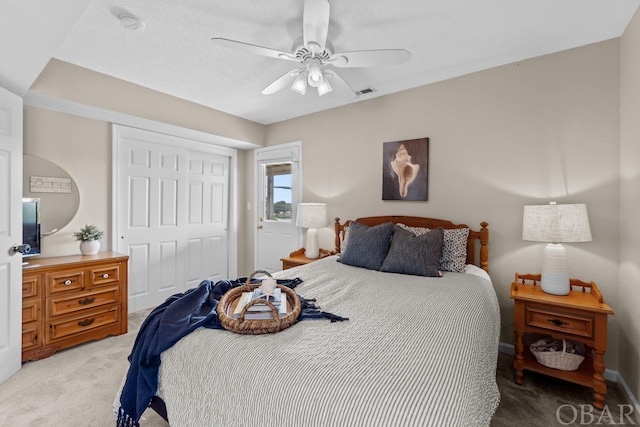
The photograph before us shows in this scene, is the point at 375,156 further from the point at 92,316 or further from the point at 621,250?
the point at 92,316

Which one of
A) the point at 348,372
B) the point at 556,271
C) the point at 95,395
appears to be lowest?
the point at 95,395

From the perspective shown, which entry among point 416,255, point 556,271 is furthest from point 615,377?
point 416,255

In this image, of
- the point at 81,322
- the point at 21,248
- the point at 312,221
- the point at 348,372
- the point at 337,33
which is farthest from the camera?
the point at 312,221

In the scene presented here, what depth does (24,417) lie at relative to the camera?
1.74 meters

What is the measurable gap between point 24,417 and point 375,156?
11.2 feet

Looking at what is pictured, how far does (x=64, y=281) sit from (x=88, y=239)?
477 mm

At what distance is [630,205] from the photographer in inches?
75.7

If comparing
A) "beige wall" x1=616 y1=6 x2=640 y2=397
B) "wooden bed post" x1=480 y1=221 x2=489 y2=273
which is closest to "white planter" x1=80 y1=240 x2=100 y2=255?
"wooden bed post" x1=480 y1=221 x2=489 y2=273

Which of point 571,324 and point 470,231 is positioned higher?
point 470,231

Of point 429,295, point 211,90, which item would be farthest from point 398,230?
point 211,90

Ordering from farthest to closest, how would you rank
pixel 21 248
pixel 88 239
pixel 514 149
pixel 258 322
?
pixel 88 239 → pixel 514 149 → pixel 21 248 → pixel 258 322

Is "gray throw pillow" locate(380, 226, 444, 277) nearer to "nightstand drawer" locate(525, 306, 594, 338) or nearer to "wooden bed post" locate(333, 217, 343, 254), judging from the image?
"nightstand drawer" locate(525, 306, 594, 338)

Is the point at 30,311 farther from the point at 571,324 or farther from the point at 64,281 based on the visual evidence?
the point at 571,324

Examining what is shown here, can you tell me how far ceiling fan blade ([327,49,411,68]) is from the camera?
70.2 inches
